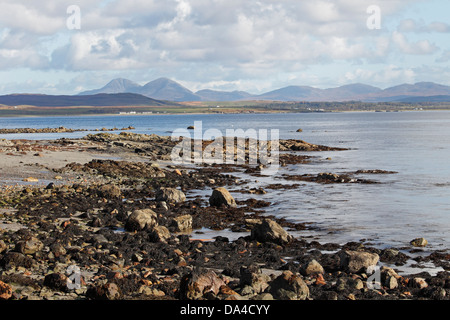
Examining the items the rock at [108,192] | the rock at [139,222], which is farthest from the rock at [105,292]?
the rock at [108,192]

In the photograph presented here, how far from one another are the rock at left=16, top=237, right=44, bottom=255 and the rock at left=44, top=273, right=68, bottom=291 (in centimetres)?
275

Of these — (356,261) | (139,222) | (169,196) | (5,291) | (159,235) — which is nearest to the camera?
(5,291)

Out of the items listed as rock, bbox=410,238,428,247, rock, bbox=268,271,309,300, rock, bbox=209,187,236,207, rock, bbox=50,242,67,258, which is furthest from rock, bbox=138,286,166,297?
rock, bbox=209,187,236,207

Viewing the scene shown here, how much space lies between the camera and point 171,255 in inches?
592

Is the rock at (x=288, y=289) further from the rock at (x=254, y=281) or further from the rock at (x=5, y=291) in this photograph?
the rock at (x=5, y=291)

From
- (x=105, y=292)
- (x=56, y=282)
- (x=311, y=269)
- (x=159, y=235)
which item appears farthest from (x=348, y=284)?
(x=56, y=282)

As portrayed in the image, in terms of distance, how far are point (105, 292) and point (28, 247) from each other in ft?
14.5

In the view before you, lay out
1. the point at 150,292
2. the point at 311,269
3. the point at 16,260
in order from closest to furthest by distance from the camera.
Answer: the point at 150,292 < the point at 16,260 < the point at 311,269

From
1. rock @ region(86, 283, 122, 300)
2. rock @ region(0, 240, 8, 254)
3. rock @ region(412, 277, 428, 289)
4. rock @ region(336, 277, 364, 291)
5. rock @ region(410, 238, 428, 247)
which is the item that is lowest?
rock @ region(410, 238, 428, 247)

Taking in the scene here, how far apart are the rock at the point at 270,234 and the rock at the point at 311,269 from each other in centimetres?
360

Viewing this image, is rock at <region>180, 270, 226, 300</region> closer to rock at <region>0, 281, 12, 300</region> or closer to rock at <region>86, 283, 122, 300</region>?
rock at <region>86, 283, 122, 300</region>

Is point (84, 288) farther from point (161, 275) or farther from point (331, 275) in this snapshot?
point (331, 275)

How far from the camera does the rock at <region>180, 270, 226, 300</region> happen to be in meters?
11.0

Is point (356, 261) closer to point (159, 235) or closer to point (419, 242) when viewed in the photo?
point (419, 242)
